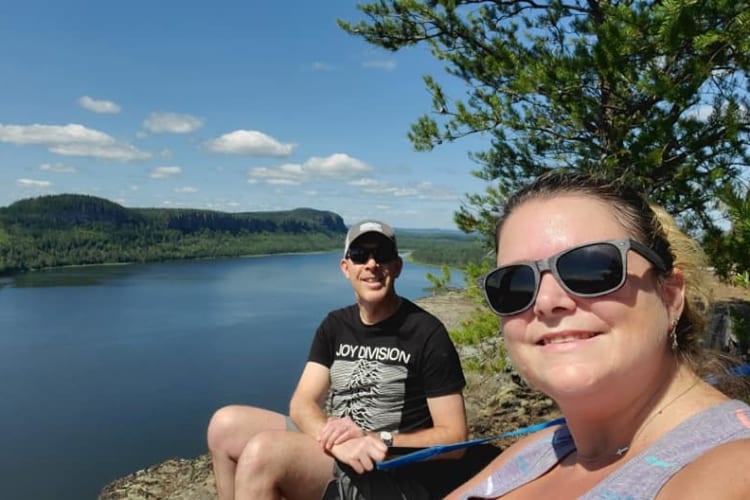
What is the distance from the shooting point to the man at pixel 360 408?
181 centimetres

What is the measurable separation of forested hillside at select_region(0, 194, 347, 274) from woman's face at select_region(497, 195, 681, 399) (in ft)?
285

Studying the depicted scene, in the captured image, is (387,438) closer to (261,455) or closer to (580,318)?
(261,455)

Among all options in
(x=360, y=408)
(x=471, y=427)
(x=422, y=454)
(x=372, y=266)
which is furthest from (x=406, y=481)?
(x=471, y=427)

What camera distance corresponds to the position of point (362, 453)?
1.80 meters

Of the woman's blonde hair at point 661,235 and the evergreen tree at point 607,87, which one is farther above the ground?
the evergreen tree at point 607,87

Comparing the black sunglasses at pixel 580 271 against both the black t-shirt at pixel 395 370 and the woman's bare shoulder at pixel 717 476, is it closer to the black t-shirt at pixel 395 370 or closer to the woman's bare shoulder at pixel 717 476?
the woman's bare shoulder at pixel 717 476

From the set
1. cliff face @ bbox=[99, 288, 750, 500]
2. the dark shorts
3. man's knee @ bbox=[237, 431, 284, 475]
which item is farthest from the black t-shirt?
cliff face @ bbox=[99, 288, 750, 500]

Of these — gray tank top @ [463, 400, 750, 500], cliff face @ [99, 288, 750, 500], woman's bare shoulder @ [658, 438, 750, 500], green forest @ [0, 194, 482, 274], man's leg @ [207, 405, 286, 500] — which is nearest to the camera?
woman's bare shoulder @ [658, 438, 750, 500]

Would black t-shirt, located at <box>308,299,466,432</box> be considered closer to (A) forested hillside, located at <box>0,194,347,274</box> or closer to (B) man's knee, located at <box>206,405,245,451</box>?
(B) man's knee, located at <box>206,405,245,451</box>

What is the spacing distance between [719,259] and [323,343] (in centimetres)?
192

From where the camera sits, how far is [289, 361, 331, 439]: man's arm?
6.89ft

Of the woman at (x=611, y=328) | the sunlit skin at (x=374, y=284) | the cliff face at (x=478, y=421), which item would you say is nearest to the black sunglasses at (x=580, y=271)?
the woman at (x=611, y=328)

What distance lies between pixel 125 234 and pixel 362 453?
11204 centimetres

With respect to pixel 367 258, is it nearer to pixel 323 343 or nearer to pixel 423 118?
pixel 323 343
